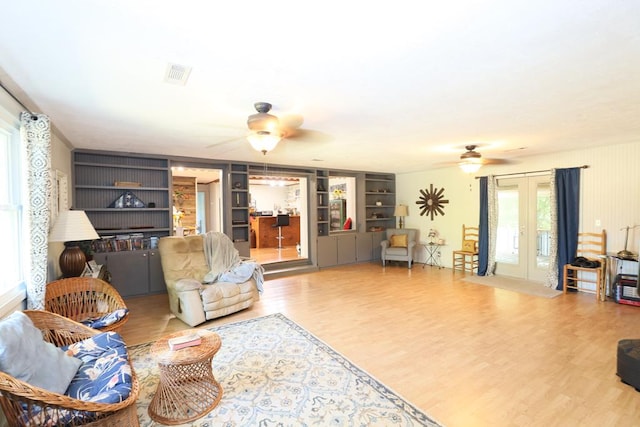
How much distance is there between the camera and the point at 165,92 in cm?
246

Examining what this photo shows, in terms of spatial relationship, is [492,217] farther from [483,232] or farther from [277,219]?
[277,219]

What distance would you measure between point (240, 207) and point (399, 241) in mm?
3817

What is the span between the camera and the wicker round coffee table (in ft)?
7.06

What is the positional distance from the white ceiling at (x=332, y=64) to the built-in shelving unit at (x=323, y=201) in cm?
370

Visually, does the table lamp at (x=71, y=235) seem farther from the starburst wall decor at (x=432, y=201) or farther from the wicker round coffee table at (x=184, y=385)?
the starburst wall decor at (x=432, y=201)

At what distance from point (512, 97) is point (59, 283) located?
4369mm

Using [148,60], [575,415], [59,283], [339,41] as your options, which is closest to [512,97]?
[339,41]

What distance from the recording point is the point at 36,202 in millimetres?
2525

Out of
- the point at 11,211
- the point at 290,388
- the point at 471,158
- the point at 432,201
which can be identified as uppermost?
the point at 471,158

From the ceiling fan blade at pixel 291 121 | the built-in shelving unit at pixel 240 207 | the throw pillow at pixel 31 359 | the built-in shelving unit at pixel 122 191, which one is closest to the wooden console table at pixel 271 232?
the built-in shelving unit at pixel 240 207

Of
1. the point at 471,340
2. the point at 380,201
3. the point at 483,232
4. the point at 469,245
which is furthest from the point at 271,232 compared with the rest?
the point at 471,340

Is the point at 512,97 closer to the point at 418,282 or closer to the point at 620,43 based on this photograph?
the point at 620,43

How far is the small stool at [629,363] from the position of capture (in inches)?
94.0

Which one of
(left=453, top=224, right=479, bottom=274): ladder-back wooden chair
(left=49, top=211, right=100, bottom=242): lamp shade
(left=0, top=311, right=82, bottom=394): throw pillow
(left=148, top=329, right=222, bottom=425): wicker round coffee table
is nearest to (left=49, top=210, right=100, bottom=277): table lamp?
(left=49, top=211, right=100, bottom=242): lamp shade
